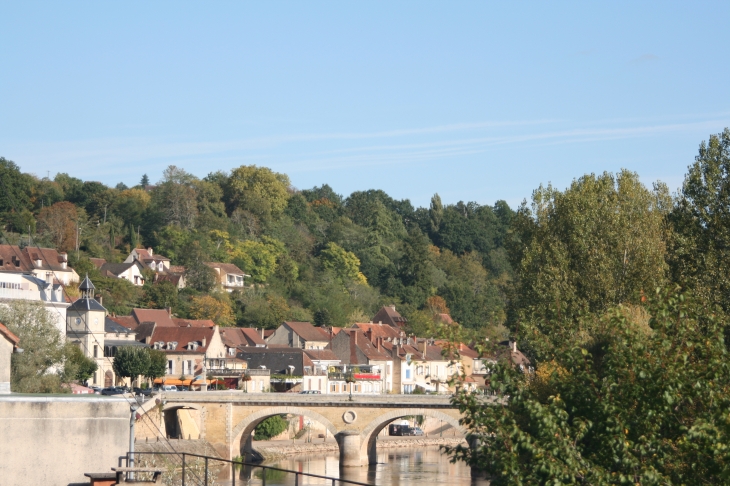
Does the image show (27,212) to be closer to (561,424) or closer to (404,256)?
(404,256)

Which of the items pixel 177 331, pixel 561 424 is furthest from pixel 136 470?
pixel 177 331

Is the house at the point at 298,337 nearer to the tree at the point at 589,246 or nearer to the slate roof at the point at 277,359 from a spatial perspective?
the slate roof at the point at 277,359

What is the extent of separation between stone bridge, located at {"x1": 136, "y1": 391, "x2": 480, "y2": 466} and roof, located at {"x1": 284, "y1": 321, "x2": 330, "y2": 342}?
96.1 feet

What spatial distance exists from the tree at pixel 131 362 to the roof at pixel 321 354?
16666mm

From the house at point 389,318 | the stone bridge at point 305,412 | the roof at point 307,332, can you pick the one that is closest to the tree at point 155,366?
the stone bridge at point 305,412

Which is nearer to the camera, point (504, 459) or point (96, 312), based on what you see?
point (504, 459)

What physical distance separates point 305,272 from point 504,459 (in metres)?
99.2

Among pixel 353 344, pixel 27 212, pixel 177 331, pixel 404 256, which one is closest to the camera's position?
pixel 177 331

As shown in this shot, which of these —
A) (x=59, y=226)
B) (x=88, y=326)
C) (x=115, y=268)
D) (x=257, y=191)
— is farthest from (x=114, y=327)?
(x=257, y=191)

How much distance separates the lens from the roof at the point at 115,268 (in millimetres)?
95500

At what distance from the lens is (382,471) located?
183 feet

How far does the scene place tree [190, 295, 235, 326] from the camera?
9219 cm

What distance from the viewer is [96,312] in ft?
227

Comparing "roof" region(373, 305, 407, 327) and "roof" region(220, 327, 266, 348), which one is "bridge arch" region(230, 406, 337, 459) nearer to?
"roof" region(220, 327, 266, 348)
